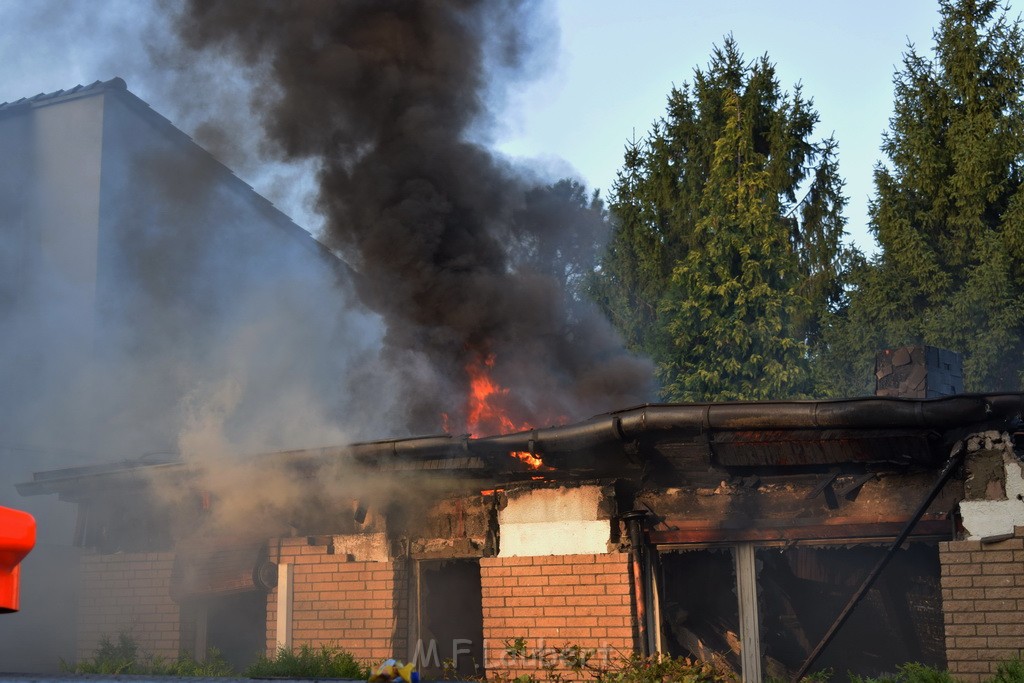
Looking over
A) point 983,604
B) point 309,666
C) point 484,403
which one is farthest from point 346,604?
point 983,604

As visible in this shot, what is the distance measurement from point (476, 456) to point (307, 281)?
15695mm

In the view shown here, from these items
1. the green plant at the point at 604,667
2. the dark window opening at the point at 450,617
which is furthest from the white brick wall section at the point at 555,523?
the dark window opening at the point at 450,617

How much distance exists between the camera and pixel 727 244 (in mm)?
24359

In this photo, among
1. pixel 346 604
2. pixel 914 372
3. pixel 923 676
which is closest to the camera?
pixel 923 676

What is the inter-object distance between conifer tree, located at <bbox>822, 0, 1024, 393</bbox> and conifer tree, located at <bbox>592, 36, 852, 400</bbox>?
203 centimetres

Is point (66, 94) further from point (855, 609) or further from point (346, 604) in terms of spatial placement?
point (855, 609)

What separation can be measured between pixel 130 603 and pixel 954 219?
2077cm

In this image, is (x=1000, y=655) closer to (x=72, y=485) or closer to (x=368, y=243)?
(x=368, y=243)

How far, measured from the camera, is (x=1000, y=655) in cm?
729

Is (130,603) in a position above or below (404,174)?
below

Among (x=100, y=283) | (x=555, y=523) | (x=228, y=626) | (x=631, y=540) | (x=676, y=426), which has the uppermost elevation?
(x=100, y=283)

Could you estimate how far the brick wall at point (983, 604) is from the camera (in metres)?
7.29

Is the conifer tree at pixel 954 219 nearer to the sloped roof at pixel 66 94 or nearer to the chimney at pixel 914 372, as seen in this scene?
the chimney at pixel 914 372

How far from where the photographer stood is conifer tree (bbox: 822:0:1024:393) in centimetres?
2339
